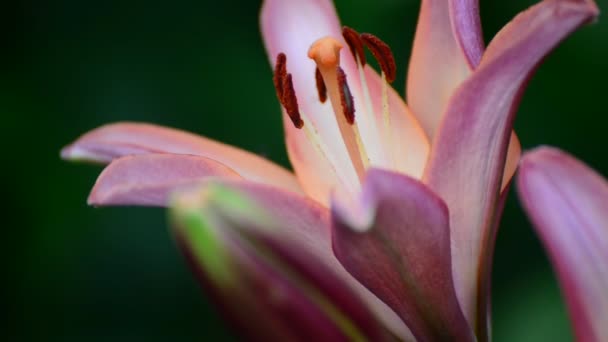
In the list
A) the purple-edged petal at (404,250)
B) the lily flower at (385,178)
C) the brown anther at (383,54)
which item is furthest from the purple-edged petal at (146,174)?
the brown anther at (383,54)

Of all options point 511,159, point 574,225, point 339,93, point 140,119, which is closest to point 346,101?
point 339,93

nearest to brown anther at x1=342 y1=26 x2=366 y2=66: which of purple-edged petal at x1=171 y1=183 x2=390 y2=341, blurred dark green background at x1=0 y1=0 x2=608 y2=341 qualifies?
purple-edged petal at x1=171 y1=183 x2=390 y2=341

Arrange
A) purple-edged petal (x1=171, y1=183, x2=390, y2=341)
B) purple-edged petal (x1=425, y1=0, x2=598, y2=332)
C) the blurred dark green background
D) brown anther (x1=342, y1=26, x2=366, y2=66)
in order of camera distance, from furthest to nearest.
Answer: the blurred dark green background, brown anther (x1=342, y1=26, x2=366, y2=66), purple-edged petal (x1=425, y1=0, x2=598, y2=332), purple-edged petal (x1=171, y1=183, x2=390, y2=341)

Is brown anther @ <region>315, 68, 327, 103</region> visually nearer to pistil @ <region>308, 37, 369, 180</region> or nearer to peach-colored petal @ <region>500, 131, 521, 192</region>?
pistil @ <region>308, 37, 369, 180</region>

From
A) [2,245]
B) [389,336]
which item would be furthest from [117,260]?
[389,336]

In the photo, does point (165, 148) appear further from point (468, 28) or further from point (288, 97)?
point (468, 28)

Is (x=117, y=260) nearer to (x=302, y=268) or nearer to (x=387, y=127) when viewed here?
(x=387, y=127)
